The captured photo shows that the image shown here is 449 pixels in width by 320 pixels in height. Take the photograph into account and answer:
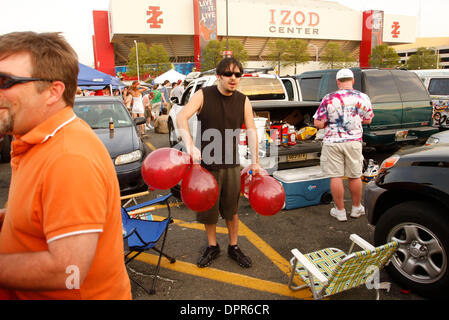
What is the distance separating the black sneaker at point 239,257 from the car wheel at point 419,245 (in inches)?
51.7

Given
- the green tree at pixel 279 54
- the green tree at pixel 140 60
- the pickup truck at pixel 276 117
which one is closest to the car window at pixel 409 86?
the pickup truck at pixel 276 117

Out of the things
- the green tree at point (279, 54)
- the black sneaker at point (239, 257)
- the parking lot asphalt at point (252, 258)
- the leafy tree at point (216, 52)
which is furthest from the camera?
the green tree at point (279, 54)

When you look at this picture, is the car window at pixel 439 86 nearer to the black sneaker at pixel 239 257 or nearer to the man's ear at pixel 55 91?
the black sneaker at pixel 239 257

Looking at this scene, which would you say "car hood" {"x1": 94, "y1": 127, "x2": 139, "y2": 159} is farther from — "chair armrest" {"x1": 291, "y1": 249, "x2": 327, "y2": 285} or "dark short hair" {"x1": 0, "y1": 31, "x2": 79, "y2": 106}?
"dark short hair" {"x1": 0, "y1": 31, "x2": 79, "y2": 106}

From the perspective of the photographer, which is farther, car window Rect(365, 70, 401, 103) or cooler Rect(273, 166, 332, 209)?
car window Rect(365, 70, 401, 103)

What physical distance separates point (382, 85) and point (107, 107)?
5.92m

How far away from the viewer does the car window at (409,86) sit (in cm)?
698

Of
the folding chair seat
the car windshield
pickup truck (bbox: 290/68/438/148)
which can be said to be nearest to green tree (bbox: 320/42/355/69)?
pickup truck (bbox: 290/68/438/148)

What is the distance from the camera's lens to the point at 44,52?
111 centimetres

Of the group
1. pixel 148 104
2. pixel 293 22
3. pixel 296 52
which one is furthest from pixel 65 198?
pixel 293 22

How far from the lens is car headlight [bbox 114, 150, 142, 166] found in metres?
5.19

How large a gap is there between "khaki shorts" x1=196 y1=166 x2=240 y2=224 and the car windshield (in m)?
3.69

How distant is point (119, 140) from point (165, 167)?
3.57 m

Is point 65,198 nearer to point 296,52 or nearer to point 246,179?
point 246,179
